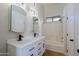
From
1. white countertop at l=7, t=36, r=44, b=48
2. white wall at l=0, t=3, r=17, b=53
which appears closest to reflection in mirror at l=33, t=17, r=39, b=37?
white countertop at l=7, t=36, r=44, b=48

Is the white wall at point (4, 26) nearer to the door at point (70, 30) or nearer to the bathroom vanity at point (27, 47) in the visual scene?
the bathroom vanity at point (27, 47)

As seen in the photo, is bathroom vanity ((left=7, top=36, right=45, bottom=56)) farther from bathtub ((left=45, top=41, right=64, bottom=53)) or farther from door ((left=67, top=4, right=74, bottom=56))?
door ((left=67, top=4, right=74, bottom=56))

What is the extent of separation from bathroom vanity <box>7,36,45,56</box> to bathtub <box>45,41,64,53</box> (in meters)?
0.08

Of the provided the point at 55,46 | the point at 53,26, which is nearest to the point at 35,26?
the point at 53,26

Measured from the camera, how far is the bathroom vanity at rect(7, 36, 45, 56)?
3.45 feet

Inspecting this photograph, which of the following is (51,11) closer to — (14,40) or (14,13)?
(14,13)

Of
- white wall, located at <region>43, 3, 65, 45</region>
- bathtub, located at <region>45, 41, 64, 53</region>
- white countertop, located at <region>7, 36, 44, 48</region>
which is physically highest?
white wall, located at <region>43, 3, 65, 45</region>

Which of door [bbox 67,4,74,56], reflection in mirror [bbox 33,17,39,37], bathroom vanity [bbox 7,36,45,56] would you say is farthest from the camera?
reflection in mirror [bbox 33,17,39,37]

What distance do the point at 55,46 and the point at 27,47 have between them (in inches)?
17.5

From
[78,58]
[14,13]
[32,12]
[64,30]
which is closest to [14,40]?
[14,13]

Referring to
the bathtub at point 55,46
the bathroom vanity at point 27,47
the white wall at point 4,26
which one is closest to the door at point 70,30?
the bathtub at point 55,46

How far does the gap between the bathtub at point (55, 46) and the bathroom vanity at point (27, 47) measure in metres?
0.08

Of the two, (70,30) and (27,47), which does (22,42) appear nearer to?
(27,47)

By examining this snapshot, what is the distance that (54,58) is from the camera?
43.5 inches
